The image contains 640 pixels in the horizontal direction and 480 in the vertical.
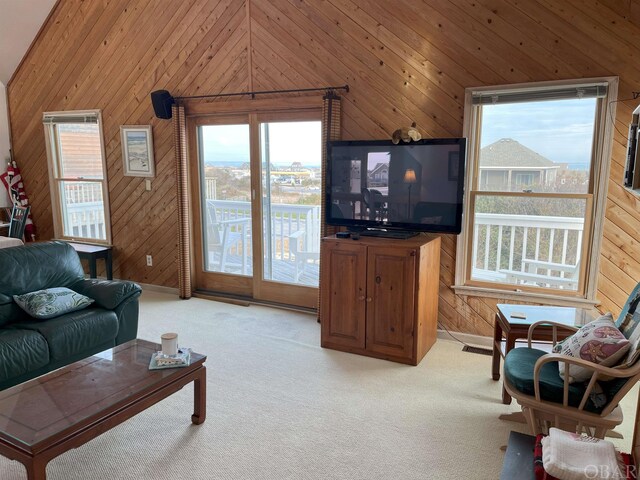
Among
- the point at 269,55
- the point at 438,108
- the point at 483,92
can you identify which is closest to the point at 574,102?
the point at 483,92

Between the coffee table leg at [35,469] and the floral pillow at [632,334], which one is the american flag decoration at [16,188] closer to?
the coffee table leg at [35,469]

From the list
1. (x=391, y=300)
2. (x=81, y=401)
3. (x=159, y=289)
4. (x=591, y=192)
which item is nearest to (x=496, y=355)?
(x=391, y=300)

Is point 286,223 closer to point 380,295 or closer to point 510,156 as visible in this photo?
point 380,295

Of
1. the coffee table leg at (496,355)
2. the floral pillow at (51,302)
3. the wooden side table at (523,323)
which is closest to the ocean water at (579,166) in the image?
the wooden side table at (523,323)

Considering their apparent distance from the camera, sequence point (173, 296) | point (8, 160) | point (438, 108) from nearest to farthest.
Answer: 1. point (438, 108)
2. point (173, 296)
3. point (8, 160)

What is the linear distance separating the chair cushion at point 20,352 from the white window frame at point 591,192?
3.04 meters

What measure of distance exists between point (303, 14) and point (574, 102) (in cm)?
239

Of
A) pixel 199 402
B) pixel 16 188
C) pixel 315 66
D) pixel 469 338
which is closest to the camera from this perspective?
pixel 199 402

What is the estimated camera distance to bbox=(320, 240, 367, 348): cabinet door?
3512 millimetres

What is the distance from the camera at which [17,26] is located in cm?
557

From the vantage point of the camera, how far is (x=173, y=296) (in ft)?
16.9

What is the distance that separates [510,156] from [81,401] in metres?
3.30

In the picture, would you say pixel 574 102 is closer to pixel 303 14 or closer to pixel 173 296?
pixel 303 14

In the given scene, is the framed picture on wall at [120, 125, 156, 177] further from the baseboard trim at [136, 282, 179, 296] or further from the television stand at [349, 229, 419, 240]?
the television stand at [349, 229, 419, 240]
